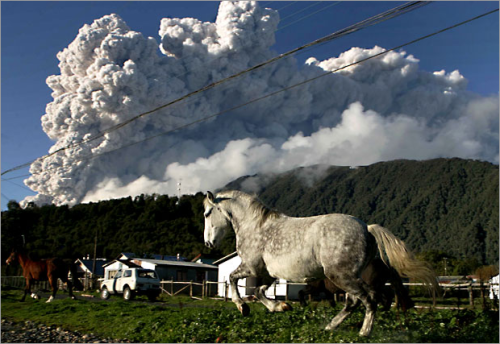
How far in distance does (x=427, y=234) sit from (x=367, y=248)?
155 metres

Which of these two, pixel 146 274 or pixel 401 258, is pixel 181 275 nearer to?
pixel 146 274

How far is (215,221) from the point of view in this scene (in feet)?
28.1

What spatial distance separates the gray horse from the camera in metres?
6.80

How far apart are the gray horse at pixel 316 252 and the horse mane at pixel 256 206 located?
17mm

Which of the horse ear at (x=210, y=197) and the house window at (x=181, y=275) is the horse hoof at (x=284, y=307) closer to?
the horse ear at (x=210, y=197)

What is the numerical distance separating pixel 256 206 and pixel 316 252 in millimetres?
1617

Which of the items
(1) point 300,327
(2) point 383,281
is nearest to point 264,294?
(1) point 300,327

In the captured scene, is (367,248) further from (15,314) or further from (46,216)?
(46,216)

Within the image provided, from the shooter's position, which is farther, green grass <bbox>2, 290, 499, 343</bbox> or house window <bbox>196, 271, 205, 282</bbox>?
house window <bbox>196, 271, 205, 282</bbox>

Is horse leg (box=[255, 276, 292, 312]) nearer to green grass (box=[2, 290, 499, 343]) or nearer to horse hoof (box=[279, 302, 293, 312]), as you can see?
horse hoof (box=[279, 302, 293, 312])

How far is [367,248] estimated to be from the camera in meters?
6.93

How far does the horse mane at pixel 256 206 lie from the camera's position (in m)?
8.09

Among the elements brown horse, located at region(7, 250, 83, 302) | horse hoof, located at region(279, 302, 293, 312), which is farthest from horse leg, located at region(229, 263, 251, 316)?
brown horse, located at region(7, 250, 83, 302)

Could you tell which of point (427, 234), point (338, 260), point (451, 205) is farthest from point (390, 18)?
point (451, 205)
